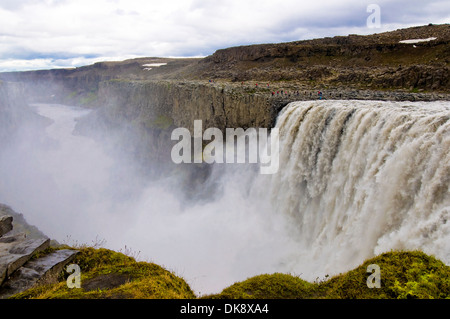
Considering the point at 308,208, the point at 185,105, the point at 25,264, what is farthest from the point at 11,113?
the point at 25,264

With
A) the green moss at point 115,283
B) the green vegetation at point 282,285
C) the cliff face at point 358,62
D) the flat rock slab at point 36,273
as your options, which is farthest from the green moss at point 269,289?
the cliff face at point 358,62

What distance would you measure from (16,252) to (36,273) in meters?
1.32

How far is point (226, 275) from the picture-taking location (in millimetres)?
18984

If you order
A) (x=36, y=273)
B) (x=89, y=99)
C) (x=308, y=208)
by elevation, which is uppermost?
(x=89, y=99)

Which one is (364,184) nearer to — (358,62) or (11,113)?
(358,62)

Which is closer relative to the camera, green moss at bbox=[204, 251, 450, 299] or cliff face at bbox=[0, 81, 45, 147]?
green moss at bbox=[204, 251, 450, 299]

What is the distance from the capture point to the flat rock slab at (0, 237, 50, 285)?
8625mm

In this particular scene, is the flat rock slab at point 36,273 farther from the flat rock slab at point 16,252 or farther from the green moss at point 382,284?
the green moss at point 382,284

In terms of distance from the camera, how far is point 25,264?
30.4 feet

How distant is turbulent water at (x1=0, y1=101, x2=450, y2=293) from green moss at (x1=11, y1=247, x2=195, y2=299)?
4.37 ft

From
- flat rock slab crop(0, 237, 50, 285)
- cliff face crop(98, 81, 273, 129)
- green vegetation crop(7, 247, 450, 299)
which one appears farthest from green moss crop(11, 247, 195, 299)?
cliff face crop(98, 81, 273, 129)

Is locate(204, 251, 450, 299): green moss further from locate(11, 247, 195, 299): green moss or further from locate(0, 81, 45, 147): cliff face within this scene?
locate(0, 81, 45, 147): cliff face
